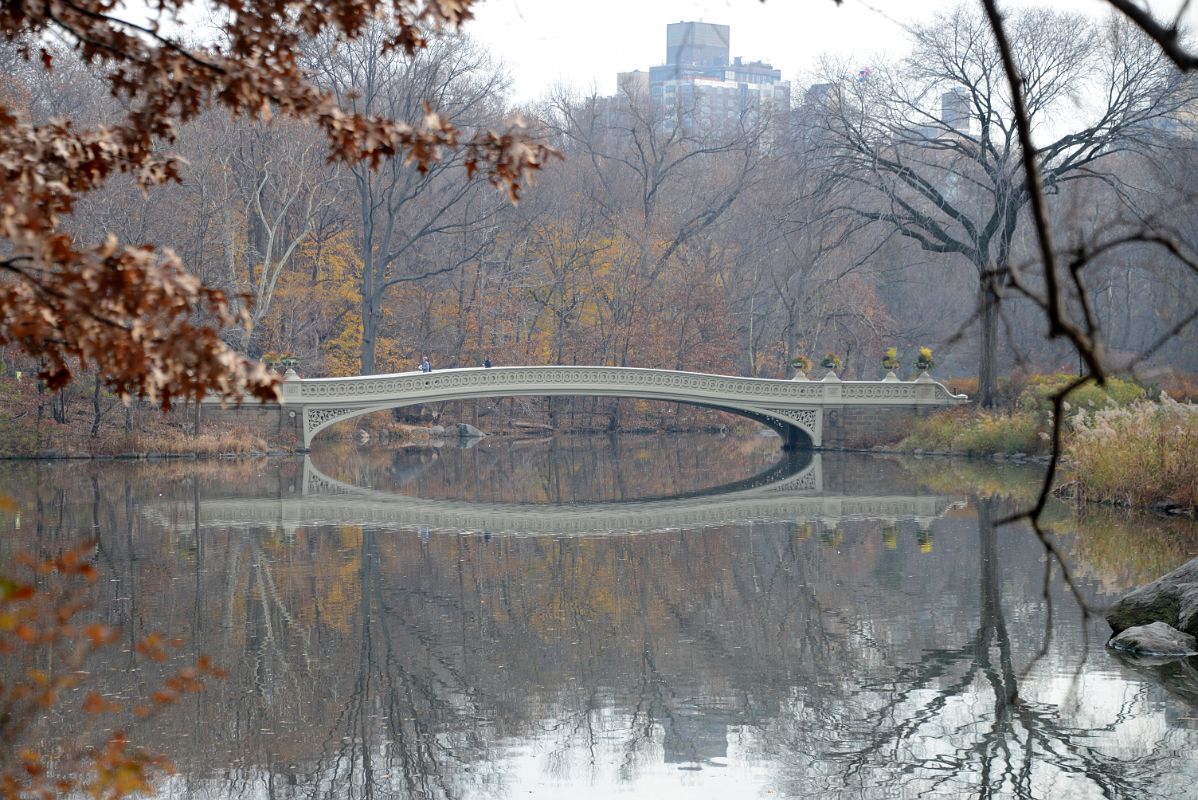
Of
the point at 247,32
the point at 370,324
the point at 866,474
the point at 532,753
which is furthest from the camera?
the point at 370,324

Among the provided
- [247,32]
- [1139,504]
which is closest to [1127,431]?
[1139,504]


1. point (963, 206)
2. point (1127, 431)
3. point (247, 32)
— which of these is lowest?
point (1127, 431)

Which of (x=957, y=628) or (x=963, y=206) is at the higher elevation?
(x=963, y=206)

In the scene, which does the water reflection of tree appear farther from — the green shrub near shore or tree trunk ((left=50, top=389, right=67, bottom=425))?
tree trunk ((left=50, top=389, right=67, bottom=425))

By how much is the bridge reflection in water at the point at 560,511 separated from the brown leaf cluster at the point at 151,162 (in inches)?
517

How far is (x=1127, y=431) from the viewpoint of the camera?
17.5m

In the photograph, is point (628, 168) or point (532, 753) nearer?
point (532, 753)

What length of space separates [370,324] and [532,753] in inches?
1225

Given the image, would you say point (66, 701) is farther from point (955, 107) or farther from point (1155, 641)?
point (955, 107)

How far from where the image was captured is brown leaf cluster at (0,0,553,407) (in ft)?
11.2

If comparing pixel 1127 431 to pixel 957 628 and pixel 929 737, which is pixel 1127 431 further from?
pixel 929 737

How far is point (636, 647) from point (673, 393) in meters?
22.4

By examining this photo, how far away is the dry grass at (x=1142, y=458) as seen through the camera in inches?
654

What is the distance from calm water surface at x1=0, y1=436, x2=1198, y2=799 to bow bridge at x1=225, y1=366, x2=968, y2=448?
407 inches
